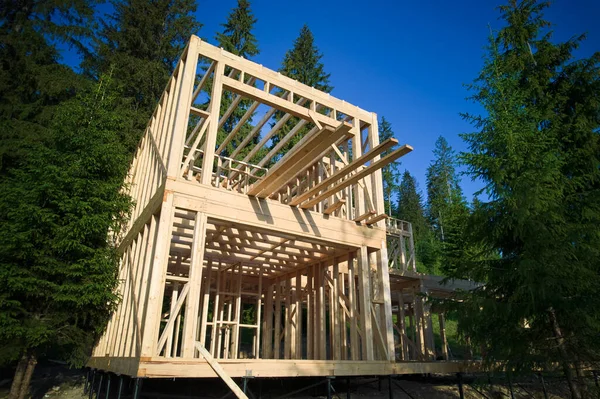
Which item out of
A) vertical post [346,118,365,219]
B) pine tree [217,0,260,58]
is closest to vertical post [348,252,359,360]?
vertical post [346,118,365,219]

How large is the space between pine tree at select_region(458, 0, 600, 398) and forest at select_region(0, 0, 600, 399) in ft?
0.12

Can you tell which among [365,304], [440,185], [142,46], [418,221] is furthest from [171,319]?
[440,185]

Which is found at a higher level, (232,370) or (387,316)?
(387,316)

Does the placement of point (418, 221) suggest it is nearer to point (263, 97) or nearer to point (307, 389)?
point (307, 389)

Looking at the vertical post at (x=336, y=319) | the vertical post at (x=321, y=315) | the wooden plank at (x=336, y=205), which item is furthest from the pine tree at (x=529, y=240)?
the vertical post at (x=321, y=315)

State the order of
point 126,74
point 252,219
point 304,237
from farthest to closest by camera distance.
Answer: point 126,74, point 304,237, point 252,219

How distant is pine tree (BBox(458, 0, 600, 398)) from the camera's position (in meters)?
7.64

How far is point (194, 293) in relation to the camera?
6.92 m

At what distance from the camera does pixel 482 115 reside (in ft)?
35.1

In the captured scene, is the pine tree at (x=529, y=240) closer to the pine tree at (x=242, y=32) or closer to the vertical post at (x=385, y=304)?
the vertical post at (x=385, y=304)

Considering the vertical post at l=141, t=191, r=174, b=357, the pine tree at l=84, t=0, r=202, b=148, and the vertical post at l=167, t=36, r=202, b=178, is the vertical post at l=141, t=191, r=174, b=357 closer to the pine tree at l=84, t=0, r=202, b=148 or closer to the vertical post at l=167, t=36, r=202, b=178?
the vertical post at l=167, t=36, r=202, b=178

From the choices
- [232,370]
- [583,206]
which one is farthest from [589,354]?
[232,370]

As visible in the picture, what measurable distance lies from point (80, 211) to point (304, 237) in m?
6.82

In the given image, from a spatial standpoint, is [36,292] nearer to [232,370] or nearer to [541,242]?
[232,370]
